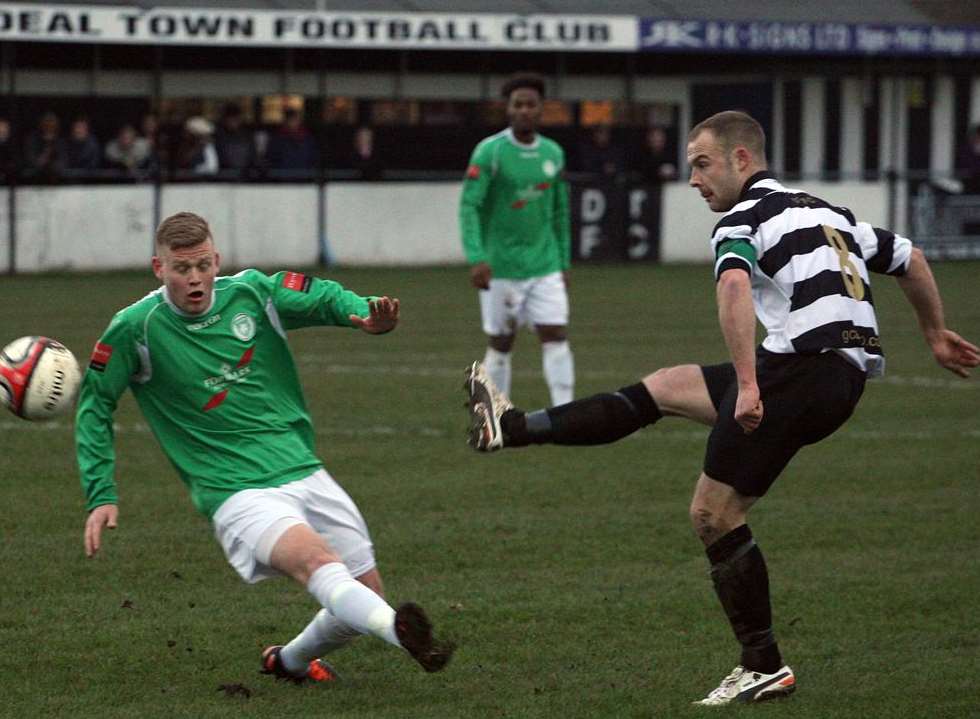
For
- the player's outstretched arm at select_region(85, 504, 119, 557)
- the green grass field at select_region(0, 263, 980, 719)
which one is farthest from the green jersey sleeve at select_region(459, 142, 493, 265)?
the player's outstretched arm at select_region(85, 504, 119, 557)

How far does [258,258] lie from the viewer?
26531 mm

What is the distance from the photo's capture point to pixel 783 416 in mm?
5836

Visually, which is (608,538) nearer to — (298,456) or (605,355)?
(298,456)

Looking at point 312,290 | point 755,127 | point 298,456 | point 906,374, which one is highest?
point 755,127

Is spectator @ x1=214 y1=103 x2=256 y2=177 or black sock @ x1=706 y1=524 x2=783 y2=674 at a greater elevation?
spectator @ x1=214 y1=103 x2=256 y2=177

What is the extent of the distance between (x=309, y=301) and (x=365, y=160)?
2207cm

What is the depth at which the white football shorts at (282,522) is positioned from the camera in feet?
18.6

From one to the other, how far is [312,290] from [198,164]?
20.8 metres

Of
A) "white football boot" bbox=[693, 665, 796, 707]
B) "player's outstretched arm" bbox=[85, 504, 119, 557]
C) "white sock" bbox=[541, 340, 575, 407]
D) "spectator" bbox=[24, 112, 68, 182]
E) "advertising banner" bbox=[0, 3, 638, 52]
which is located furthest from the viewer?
"advertising banner" bbox=[0, 3, 638, 52]

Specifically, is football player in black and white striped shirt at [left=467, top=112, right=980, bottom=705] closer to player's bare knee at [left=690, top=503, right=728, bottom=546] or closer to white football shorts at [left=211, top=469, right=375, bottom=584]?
player's bare knee at [left=690, top=503, right=728, bottom=546]

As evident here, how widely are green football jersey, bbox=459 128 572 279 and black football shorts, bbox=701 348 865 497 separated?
22.1ft

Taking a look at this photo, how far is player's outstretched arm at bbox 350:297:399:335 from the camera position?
225 inches

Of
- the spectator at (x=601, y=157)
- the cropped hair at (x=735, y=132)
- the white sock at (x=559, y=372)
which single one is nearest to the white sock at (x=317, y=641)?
the cropped hair at (x=735, y=132)

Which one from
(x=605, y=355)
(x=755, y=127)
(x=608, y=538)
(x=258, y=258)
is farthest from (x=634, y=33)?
(x=755, y=127)
